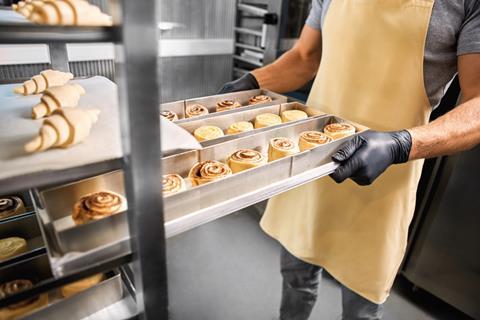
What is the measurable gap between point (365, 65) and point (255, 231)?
1642mm

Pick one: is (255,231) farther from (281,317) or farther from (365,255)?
(365,255)

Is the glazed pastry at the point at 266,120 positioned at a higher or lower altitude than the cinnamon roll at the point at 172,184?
higher

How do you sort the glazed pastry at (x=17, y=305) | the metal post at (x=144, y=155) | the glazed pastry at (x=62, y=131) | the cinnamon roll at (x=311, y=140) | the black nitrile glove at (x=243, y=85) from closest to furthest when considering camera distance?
the metal post at (x=144, y=155) → the glazed pastry at (x=62, y=131) → the glazed pastry at (x=17, y=305) → the cinnamon roll at (x=311, y=140) → the black nitrile glove at (x=243, y=85)

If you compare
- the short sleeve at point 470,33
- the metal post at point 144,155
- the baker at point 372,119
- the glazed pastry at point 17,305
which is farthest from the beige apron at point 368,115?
the glazed pastry at point 17,305

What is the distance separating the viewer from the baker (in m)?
1.06

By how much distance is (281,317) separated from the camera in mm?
1816

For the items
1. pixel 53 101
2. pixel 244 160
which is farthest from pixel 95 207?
pixel 244 160

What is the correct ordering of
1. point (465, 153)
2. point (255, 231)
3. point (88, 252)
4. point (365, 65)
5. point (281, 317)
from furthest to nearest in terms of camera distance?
point (255, 231) < point (281, 317) < point (465, 153) < point (365, 65) < point (88, 252)

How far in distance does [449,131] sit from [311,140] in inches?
17.6

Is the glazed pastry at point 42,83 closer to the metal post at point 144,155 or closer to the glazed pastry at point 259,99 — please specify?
the metal post at point 144,155

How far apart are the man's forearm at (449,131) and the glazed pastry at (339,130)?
7.8 inches

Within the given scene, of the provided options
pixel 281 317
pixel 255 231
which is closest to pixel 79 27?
pixel 281 317

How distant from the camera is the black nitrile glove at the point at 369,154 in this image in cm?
101

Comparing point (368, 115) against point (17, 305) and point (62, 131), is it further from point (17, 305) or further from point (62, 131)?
point (17, 305)
